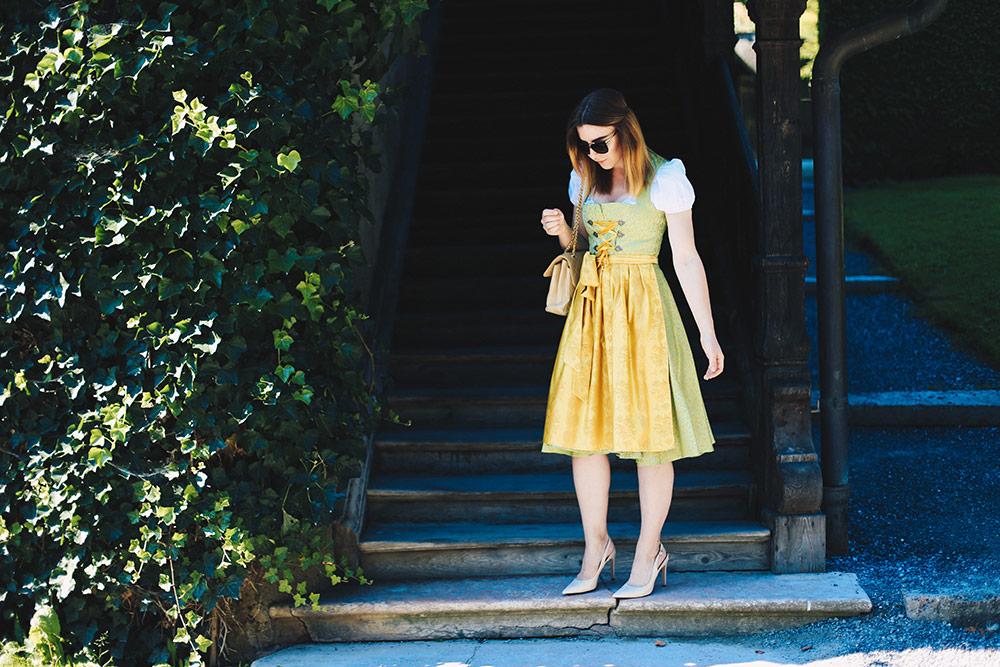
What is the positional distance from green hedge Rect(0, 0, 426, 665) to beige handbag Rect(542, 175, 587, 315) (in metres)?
0.77

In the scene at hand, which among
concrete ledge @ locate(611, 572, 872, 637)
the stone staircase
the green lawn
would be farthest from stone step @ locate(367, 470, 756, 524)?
the green lawn

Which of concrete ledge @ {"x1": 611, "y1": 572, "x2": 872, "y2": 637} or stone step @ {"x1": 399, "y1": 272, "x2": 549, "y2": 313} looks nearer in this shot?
concrete ledge @ {"x1": 611, "y1": 572, "x2": 872, "y2": 637}

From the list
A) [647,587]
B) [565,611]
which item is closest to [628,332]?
[647,587]

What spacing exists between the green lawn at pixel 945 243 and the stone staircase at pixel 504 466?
2220 millimetres

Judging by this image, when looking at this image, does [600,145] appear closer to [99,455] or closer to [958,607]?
[99,455]

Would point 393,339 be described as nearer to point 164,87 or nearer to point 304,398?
point 304,398

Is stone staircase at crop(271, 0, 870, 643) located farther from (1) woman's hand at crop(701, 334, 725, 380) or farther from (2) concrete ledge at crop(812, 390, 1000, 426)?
(2) concrete ledge at crop(812, 390, 1000, 426)

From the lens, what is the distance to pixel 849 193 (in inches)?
378

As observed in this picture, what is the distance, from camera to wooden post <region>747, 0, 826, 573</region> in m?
4.11

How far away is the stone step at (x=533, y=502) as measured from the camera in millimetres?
4434

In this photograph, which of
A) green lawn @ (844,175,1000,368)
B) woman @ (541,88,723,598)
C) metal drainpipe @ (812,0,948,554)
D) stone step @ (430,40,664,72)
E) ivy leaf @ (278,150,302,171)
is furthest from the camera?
stone step @ (430,40,664,72)

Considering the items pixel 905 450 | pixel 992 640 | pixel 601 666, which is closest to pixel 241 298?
pixel 601 666

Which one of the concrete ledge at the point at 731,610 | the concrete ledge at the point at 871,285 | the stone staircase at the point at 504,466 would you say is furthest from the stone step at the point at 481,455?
the concrete ledge at the point at 871,285

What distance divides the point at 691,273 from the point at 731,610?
4.14ft
